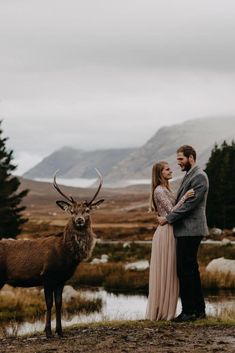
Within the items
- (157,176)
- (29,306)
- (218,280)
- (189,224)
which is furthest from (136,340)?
(218,280)

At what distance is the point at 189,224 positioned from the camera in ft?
38.2

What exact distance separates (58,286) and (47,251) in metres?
0.59

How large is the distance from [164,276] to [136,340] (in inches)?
67.8

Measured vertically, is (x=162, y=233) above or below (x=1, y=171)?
below

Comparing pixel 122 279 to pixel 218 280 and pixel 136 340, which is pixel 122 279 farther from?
pixel 136 340

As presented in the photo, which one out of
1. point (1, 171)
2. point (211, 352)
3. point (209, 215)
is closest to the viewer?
point (211, 352)

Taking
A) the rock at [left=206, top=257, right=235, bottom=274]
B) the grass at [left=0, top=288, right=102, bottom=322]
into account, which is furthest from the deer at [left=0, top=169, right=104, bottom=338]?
the rock at [left=206, top=257, right=235, bottom=274]

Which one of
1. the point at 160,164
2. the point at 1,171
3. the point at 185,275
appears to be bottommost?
the point at 185,275

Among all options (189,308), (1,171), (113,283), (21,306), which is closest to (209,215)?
(1,171)

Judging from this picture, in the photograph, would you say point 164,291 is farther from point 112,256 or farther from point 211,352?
point 112,256

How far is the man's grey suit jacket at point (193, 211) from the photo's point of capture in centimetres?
1156

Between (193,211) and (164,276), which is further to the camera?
(164,276)

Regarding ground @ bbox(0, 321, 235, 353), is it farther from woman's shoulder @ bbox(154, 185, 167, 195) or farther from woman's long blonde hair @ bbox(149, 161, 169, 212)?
woman's shoulder @ bbox(154, 185, 167, 195)

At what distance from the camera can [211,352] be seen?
31.3ft
